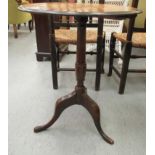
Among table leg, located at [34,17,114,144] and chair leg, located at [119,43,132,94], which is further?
chair leg, located at [119,43,132,94]

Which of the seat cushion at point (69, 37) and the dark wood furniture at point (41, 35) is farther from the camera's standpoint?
the dark wood furniture at point (41, 35)

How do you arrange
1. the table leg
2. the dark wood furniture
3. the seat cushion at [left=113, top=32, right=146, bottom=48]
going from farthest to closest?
the dark wood furniture → the seat cushion at [left=113, top=32, right=146, bottom=48] → the table leg

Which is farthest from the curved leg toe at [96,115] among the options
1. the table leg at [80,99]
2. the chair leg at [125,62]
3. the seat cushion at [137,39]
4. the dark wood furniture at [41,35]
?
the dark wood furniture at [41,35]

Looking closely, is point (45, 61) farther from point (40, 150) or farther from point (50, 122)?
point (40, 150)

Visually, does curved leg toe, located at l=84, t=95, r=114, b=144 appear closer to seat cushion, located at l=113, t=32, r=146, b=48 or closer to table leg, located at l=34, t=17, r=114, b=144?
table leg, located at l=34, t=17, r=114, b=144

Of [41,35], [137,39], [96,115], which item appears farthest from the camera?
[41,35]

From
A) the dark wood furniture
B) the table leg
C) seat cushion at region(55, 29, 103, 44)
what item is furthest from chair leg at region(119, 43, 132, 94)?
the dark wood furniture

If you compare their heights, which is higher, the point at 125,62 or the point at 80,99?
the point at 125,62

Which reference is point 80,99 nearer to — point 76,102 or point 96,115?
point 76,102

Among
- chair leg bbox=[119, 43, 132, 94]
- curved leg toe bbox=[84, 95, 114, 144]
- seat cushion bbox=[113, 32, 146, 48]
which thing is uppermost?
seat cushion bbox=[113, 32, 146, 48]

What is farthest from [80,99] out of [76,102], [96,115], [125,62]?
[125,62]

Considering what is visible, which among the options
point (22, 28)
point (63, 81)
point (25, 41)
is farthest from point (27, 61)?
point (22, 28)

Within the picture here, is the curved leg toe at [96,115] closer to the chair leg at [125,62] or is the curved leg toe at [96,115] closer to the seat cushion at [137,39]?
the chair leg at [125,62]

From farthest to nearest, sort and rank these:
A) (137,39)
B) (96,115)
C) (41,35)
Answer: (41,35) → (137,39) → (96,115)
